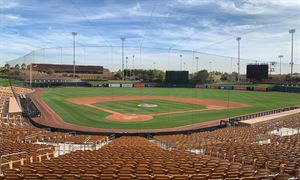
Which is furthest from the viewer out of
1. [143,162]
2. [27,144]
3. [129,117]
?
[129,117]

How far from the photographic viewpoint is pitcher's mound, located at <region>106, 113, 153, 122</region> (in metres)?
35.4

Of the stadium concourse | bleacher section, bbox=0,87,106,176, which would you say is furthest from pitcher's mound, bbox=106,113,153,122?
the stadium concourse

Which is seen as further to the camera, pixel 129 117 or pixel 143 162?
pixel 129 117

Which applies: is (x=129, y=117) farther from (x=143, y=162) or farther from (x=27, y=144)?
(x=143, y=162)

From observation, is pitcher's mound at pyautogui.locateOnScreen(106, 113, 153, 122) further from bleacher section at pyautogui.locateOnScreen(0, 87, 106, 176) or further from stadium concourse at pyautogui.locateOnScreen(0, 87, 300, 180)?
stadium concourse at pyautogui.locateOnScreen(0, 87, 300, 180)

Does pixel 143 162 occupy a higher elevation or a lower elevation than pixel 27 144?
higher

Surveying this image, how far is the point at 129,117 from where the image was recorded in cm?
3688

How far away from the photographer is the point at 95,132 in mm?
27516

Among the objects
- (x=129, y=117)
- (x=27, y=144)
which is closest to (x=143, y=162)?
(x=27, y=144)

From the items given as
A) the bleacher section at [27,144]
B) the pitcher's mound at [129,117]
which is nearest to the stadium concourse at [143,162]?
the bleacher section at [27,144]

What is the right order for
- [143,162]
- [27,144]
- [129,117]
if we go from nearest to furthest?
1. [143,162]
2. [27,144]
3. [129,117]

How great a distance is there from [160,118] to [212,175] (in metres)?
28.5

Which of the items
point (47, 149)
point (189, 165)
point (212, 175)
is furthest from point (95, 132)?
point (212, 175)

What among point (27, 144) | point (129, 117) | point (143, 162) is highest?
point (143, 162)
